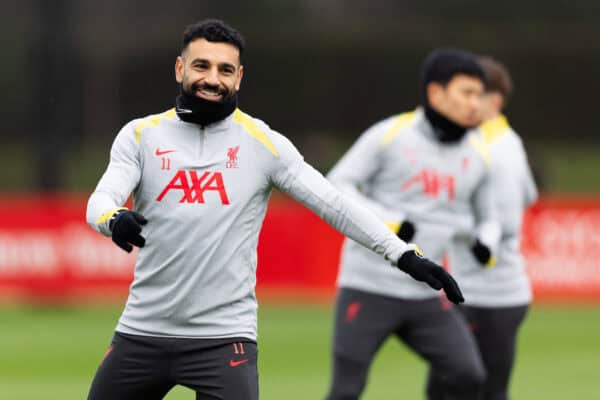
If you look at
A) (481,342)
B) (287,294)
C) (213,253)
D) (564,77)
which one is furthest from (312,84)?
(213,253)

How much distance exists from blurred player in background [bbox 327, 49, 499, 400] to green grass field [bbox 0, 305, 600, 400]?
137 inches

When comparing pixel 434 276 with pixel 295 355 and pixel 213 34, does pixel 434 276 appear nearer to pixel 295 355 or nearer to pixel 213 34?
pixel 213 34

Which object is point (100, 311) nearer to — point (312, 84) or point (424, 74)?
point (424, 74)

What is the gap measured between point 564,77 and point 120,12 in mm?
12570

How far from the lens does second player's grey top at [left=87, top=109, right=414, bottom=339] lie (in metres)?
6.11

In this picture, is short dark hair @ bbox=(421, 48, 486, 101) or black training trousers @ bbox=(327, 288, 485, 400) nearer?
black training trousers @ bbox=(327, 288, 485, 400)

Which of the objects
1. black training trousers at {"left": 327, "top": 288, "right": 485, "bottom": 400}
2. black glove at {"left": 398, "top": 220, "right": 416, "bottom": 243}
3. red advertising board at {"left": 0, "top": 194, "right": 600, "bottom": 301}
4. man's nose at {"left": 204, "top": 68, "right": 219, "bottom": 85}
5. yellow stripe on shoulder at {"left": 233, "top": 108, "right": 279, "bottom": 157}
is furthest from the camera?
red advertising board at {"left": 0, "top": 194, "right": 600, "bottom": 301}

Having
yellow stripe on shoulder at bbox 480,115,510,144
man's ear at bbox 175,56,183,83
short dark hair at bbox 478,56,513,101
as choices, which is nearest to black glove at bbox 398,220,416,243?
yellow stripe on shoulder at bbox 480,115,510,144

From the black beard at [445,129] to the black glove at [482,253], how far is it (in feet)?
2.01

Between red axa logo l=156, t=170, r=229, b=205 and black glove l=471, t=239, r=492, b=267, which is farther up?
red axa logo l=156, t=170, r=229, b=205

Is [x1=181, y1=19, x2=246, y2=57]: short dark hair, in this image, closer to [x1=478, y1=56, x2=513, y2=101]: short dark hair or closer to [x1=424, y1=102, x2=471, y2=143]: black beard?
[x1=424, y1=102, x2=471, y2=143]: black beard

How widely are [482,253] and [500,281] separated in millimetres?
666

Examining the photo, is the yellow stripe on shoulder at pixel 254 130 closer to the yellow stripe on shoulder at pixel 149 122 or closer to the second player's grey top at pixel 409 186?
the yellow stripe on shoulder at pixel 149 122

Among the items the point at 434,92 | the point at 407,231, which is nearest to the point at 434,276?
the point at 407,231
